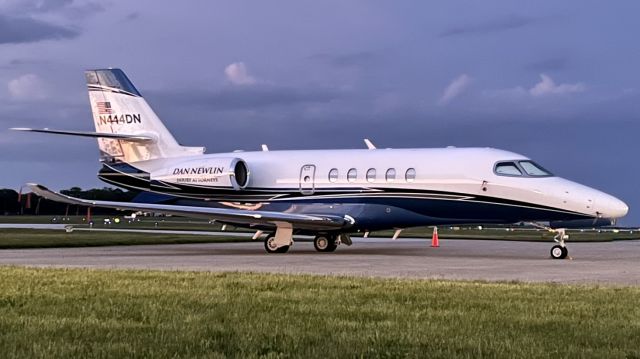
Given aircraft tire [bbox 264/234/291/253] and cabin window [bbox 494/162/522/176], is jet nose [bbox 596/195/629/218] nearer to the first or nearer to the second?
cabin window [bbox 494/162/522/176]

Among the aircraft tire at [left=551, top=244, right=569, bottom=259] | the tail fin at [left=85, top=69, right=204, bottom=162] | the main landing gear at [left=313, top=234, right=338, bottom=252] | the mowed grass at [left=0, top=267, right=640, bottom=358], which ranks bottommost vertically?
the mowed grass at [left=0, top=267, right=640, bottom=358]

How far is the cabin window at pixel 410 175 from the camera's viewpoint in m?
25.0

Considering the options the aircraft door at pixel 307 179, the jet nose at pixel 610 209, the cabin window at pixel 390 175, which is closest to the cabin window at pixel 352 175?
the cabin window at pixel 390 175

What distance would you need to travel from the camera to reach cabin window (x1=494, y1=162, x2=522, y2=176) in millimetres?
23609

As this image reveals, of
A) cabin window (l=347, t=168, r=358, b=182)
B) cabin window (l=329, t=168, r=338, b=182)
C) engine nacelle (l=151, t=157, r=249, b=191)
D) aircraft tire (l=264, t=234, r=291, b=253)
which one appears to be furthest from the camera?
engine nacelle (l=151, t=157, r=249, b=191)

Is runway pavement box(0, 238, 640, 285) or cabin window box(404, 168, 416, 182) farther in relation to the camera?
cabin window box(404, 168, 416, 182)

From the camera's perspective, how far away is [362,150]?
2725 centimetres

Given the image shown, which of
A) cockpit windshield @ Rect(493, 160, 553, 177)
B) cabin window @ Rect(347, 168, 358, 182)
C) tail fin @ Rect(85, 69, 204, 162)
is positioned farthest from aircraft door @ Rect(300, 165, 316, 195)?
cockpit windshield @ Rect(493, 160, 553, 177)

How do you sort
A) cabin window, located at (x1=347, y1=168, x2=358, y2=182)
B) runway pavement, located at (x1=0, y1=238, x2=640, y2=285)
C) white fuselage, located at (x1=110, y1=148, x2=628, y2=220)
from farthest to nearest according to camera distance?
cabin window, located at (x1=347, y1=168, x2=358, y2=182), white fuselage, located at (x1=110, y1=148, x2=628, y2=220), runway pavement, located at (x1=0, y1=238, x2=640, y2=285)

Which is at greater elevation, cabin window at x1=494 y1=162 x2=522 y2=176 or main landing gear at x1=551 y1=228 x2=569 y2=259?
cabin window at x1=494 y1=162 x2=522 y2=176

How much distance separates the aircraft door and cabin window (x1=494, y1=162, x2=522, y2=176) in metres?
5.93

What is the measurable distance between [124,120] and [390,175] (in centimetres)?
970

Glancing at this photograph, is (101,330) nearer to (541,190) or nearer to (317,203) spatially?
(541,190)

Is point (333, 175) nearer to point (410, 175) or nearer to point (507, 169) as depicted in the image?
point (410, 175)
